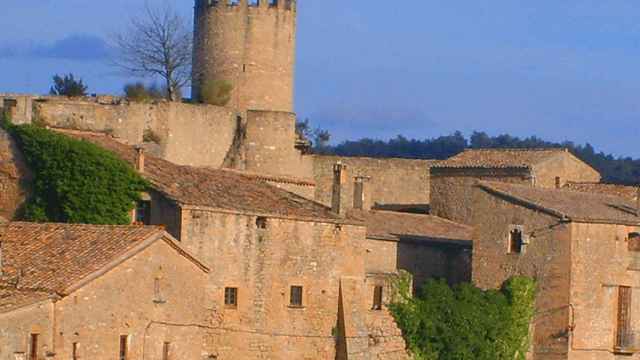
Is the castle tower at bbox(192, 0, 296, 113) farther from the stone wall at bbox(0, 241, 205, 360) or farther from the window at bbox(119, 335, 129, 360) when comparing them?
the window at bbox(119, 335, 129, 360)

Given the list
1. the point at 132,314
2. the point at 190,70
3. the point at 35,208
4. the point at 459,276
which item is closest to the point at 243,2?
the point at 190,70

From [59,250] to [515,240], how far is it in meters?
12.5

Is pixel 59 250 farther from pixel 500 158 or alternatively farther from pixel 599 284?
pixel 500 158

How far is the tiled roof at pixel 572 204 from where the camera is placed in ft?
169

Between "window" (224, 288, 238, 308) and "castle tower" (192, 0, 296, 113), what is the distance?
1536 centimetres

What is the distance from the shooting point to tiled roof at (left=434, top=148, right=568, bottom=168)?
60750 millimetres

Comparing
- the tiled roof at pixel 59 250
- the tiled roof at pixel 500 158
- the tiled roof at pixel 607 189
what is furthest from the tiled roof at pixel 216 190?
the tiled roof at pixel 607 189

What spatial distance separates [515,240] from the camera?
5144 centimetres

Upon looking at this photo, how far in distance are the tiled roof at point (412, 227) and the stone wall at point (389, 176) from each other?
4820 mm

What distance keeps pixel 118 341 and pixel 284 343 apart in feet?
18.8

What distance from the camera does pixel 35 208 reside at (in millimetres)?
47219

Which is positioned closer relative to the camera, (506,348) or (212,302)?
(212,302)

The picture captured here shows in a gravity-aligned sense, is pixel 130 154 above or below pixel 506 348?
above

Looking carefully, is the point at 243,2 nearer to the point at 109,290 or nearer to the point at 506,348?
the point at 506,348
